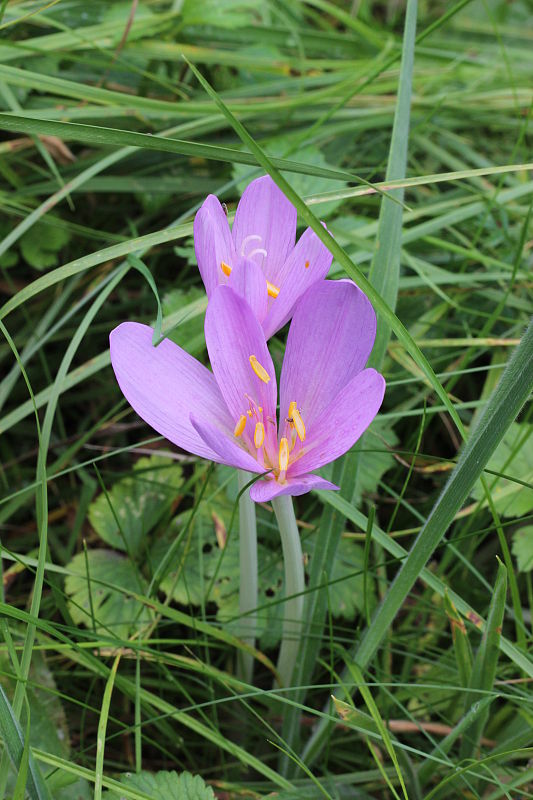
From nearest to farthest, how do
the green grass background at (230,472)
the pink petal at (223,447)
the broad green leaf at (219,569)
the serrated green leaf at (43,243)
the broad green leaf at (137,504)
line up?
the pink petal at (223,447)
the green grass background at (230,472)
the broad green leaf at (219,569)
the broad green leaf at (137,504)
the serrated green leaf at (43,243)

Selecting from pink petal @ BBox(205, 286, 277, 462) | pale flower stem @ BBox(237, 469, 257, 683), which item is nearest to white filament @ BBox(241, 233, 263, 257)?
pink petal @ BBox(205, 286, 277, 462)

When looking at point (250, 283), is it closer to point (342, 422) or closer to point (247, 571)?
point (342, 422)

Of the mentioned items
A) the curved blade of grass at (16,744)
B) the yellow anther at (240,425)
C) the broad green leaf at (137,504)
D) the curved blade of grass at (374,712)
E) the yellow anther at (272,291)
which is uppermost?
the yellow anther at (272,291)

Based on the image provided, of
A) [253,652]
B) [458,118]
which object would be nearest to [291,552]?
[253,652]

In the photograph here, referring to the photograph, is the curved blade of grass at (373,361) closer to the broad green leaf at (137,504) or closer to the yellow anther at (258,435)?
the yellow anther at (258,435)

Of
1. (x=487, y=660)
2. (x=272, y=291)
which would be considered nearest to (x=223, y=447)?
(x=272, y=291)

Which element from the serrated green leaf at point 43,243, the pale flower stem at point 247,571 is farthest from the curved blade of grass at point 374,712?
the serrated green leaf at point 43,243

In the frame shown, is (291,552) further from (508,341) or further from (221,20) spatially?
(221,20)
